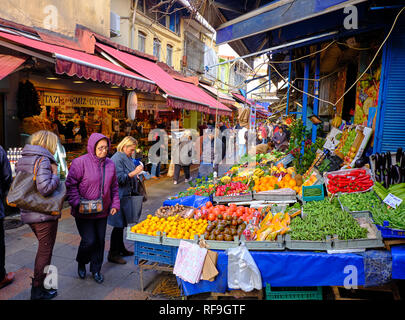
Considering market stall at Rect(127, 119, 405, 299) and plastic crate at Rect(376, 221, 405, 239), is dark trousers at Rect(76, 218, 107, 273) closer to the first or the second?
market stall at Rect(127, 119, 405, 299)

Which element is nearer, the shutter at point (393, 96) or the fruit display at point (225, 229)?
the fruit display at point (225, 229)

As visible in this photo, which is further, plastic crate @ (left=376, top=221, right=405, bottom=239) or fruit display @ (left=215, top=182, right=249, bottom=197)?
fruit display @ (left=215, top=182, right=249, bottom=197)

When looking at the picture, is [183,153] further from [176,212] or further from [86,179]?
[86,179]

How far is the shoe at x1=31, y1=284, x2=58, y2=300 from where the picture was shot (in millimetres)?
3500

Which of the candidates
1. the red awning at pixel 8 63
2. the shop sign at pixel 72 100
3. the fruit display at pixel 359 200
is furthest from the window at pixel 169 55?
the fruit display at pixel 359 200

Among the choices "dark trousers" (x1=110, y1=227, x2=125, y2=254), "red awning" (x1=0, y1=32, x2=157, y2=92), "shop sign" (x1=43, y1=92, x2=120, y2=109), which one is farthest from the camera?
"shop sign" (x1=43, y1=92, x2=120, y2=109)

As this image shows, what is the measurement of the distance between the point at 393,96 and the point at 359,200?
1978 millimetres

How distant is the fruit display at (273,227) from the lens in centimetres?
364

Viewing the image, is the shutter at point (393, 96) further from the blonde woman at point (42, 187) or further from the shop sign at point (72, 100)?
the shop sign at point (72, 100)

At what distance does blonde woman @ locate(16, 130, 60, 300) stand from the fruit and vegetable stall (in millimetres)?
1055

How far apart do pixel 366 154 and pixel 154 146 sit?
8.71 metres

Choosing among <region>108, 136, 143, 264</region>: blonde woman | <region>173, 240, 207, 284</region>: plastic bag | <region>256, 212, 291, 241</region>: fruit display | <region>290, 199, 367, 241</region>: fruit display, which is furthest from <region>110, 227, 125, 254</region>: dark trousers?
<region>290, 199, 367, 241</region>: fruit display

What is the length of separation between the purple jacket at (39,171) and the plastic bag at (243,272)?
90.2 inches

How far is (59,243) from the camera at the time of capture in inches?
213
